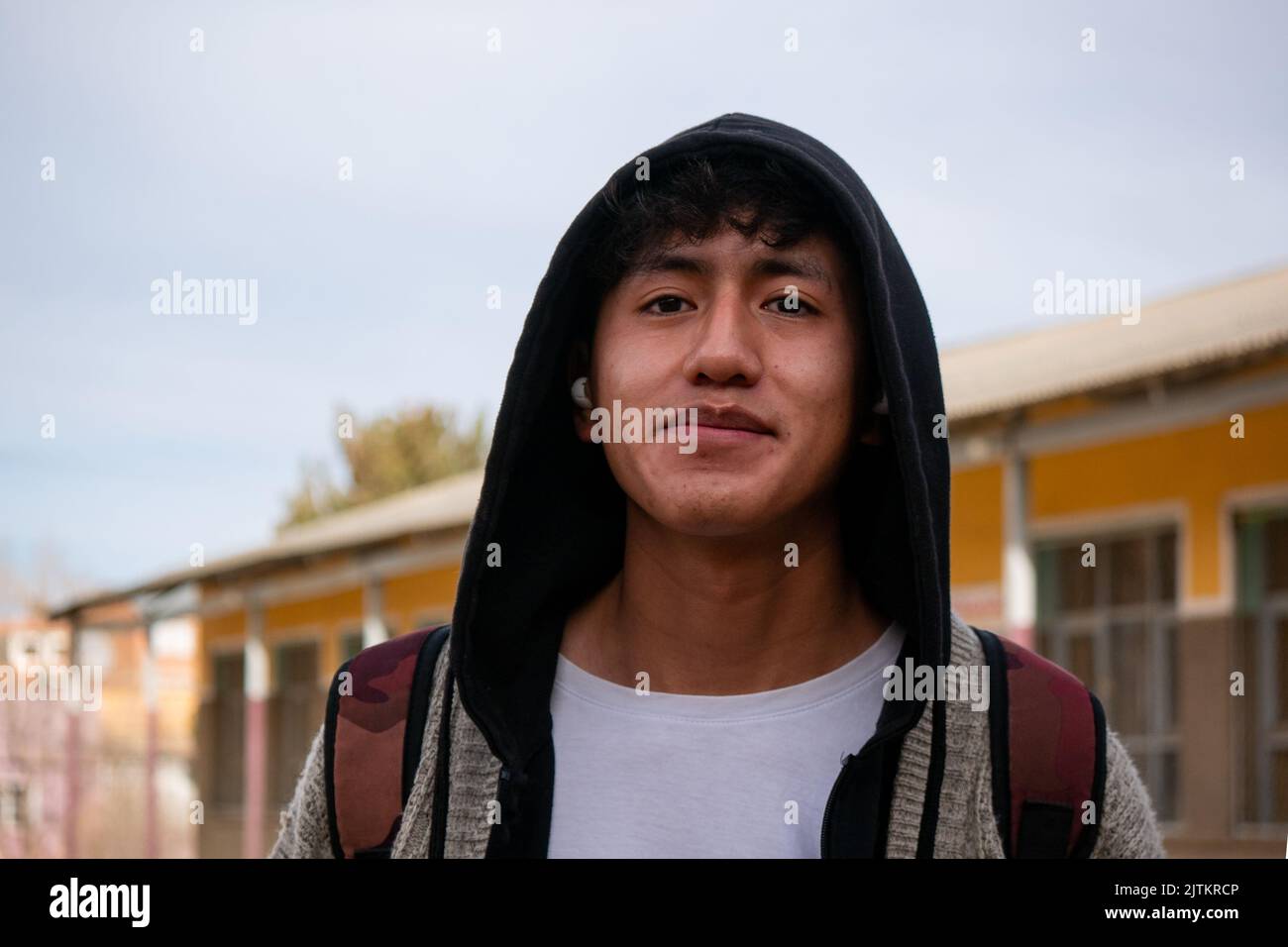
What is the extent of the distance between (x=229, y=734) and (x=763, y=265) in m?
22.0

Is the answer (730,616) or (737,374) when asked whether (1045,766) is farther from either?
(737,374)

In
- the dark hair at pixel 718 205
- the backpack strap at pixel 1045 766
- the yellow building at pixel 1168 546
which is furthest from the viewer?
the yellow building at pixel 1168 546

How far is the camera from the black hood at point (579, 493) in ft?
8.02

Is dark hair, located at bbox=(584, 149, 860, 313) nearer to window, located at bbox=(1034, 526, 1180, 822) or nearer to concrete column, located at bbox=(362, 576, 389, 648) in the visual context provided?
window, located at bbox=(1034, 526, 1180, 822)

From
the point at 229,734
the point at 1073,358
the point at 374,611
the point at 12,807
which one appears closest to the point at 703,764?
the point at 1073,358

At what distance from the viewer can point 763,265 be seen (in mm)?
2467

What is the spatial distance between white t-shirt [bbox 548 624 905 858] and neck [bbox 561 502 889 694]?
39mm

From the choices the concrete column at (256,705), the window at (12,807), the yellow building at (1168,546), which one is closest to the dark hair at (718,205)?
the yellow building at (1168,546)

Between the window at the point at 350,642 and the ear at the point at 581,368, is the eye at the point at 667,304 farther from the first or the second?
the window at the point at 350,642

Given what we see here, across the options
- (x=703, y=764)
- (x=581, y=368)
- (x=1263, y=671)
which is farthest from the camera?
(x=1263, y=671)

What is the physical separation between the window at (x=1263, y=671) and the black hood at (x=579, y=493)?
8731 mm

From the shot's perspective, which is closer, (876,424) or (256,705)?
(876,424)
